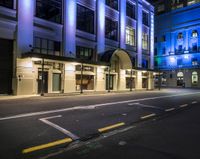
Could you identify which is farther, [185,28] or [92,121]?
[185,28]

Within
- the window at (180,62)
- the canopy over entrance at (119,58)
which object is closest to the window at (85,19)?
the canopy over entrance at (119,58)

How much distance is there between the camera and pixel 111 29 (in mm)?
35156

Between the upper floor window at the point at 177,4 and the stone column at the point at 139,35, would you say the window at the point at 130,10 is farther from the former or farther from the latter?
the upper floor window at the point at 177,4

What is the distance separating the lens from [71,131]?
7.41 meters

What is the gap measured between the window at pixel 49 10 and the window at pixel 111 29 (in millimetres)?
9703

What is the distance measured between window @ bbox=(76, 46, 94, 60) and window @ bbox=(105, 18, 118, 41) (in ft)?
15.9

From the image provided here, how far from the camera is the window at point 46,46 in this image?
79.0ft

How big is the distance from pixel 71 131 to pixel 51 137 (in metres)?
0.93

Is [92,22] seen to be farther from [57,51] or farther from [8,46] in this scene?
[8,46]

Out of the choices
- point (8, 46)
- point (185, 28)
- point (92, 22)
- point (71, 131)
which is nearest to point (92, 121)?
point (71, 131)

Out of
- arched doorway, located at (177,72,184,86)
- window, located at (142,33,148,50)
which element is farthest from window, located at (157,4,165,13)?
window, located at (142,33,148,50)

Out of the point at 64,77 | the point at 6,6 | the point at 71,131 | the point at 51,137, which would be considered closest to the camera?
the point at 51,137

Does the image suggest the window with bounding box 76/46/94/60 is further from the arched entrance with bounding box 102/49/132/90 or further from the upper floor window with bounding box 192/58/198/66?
the upper floor window with bounding box 192/58/198/66

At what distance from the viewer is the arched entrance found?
110 feet
